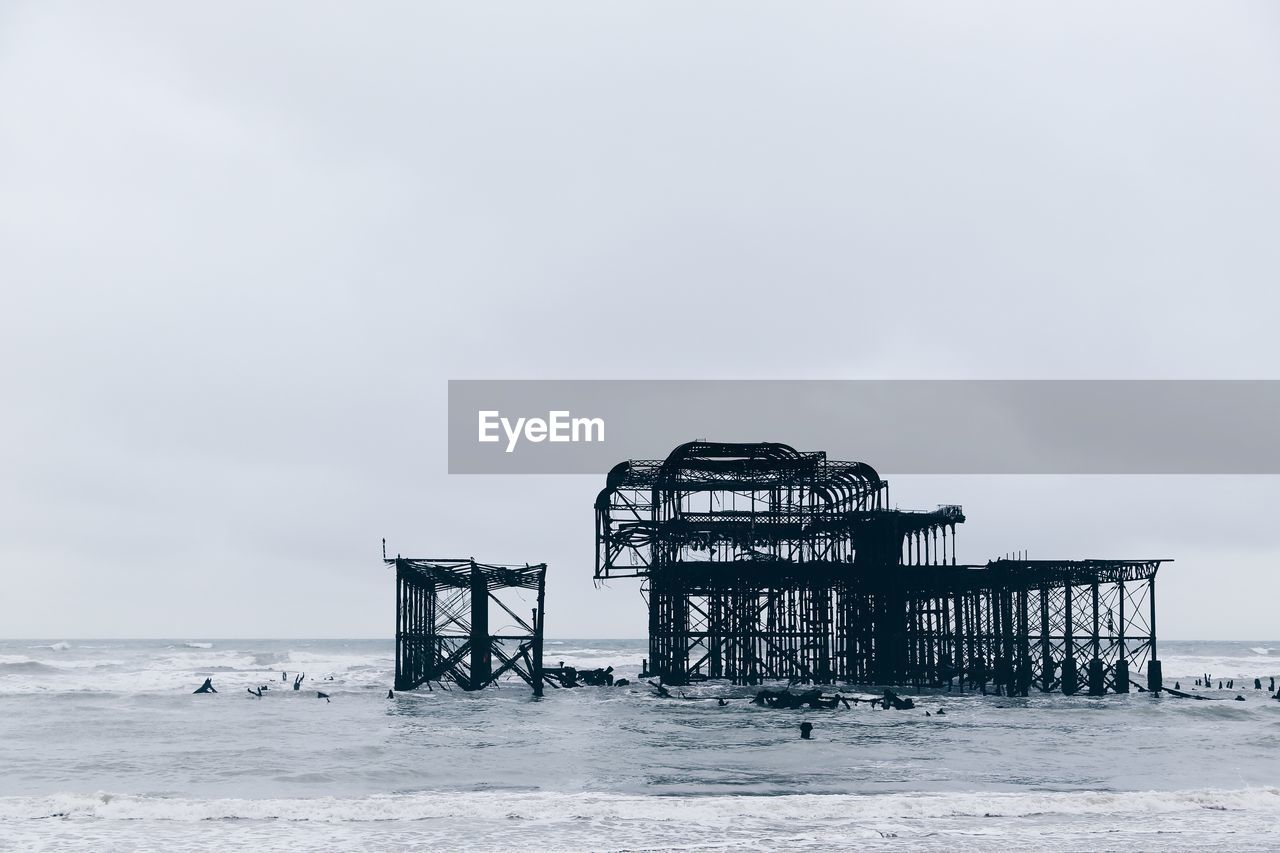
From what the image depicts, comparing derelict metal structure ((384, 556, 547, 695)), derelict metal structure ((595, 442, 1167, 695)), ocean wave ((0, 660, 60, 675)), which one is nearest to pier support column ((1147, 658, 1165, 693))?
derelict metal structure ((595, 442, 1167, 695))

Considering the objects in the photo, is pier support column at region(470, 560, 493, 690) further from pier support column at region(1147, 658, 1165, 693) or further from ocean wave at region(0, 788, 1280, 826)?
pier support column at region(1147, 658, 1165, 693)

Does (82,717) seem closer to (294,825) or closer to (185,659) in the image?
(294,825)

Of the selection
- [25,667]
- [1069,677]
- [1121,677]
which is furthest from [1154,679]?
[25,667]

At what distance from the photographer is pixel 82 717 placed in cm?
4778


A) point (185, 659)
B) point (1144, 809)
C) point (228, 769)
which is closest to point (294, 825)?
point (228, 769)

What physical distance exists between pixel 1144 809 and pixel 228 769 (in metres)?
21.5

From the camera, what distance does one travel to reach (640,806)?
950 inches

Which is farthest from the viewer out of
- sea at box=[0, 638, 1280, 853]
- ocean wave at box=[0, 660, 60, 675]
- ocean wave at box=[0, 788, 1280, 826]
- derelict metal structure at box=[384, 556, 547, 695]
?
ocean wave at box=[0, 660, 60, 675]

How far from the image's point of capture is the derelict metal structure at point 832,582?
172 ft

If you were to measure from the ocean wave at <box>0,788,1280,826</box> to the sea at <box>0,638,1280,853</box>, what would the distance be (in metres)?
0.08

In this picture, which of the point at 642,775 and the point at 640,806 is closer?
the point at 640,806

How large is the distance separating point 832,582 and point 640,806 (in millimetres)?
32422

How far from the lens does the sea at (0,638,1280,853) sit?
21.8 m

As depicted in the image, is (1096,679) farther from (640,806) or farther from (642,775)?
(640,806)
